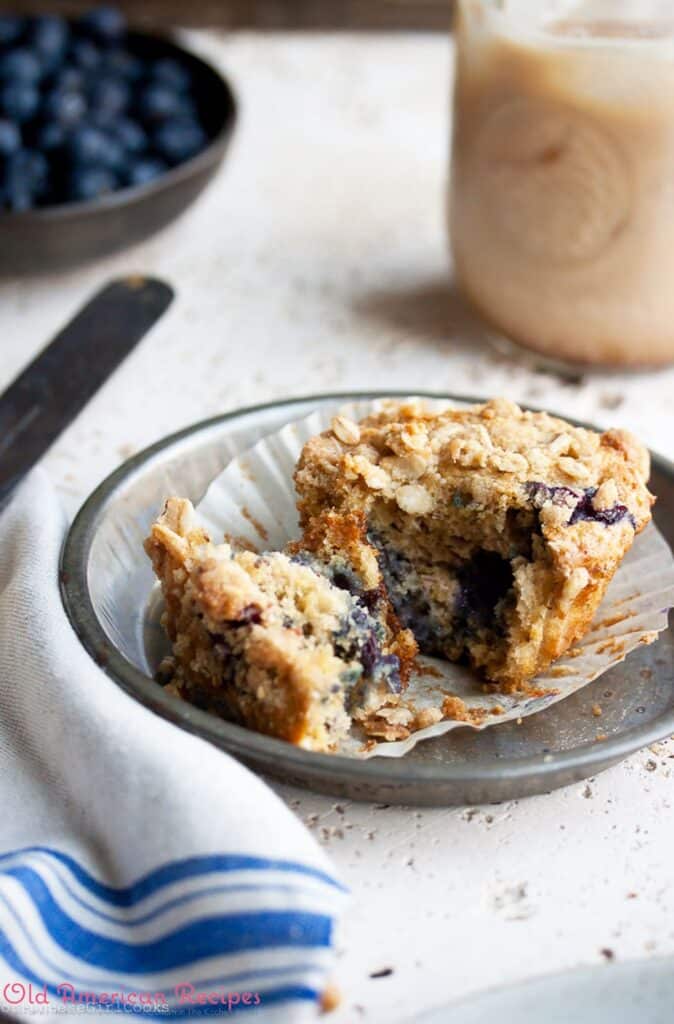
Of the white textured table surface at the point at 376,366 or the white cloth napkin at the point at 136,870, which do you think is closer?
the white cloth napkin at the point at 136,870

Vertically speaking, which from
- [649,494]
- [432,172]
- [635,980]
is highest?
[649,494]

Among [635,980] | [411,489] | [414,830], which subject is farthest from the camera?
[411,489]

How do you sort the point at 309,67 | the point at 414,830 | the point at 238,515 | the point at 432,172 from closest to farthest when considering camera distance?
the point at 414,830, the point at 238,515, the point at 432,172, the point at 309,67

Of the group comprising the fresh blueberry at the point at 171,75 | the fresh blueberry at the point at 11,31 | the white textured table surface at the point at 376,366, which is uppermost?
the fresh blueberry at the point at 11,31

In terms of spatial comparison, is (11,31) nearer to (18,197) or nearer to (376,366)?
(18,197)

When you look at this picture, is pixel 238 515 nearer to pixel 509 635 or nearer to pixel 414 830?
pixel 509 635

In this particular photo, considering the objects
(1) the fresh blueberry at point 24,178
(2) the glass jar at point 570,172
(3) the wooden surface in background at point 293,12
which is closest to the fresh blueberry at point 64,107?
(1) the fresh blueberry at point 24,178

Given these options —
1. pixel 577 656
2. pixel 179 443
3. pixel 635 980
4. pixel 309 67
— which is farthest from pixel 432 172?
pixel 635 980

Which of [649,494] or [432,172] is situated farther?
[432,172]

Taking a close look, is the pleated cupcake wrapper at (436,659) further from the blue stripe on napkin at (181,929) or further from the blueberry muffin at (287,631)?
the blue stripe on napkin at (181,929)
